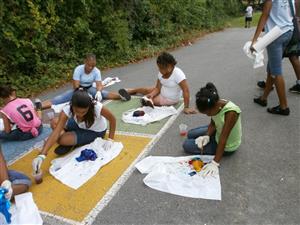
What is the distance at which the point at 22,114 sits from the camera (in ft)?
13.5

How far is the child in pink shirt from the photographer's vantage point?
4.07 meters

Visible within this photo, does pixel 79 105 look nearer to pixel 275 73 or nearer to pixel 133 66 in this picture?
pixel 275 73

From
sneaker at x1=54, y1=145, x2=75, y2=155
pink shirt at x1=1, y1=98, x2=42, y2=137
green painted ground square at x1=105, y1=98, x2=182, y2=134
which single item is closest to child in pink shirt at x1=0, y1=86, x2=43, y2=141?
pink shirt at x1=1, y1=98, x2=42, y2=137

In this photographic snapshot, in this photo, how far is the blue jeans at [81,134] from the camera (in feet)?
12.4

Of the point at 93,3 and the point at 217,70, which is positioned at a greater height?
the point at 93,3

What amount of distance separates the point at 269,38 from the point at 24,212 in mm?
3453

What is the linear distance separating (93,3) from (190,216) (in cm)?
722

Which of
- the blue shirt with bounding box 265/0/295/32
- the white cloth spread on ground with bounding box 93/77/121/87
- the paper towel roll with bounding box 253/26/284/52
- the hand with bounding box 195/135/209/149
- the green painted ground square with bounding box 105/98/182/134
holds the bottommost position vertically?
the white cloth spread on ground with bounding box 93/77/121/87

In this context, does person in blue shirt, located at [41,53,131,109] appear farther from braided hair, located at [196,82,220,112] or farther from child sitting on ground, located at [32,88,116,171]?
braided hair, located at [196,82,220,112]

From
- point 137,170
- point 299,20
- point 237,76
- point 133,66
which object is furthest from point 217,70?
point 137,170

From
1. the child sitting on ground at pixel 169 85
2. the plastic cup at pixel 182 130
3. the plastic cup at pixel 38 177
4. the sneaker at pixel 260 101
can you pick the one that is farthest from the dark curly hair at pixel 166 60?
the plastic cup at pixel 38 177

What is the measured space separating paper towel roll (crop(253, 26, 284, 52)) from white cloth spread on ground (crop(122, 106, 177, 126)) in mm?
1449

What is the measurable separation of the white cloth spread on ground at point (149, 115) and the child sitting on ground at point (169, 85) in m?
0.19

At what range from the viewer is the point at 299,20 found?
14.8ft
